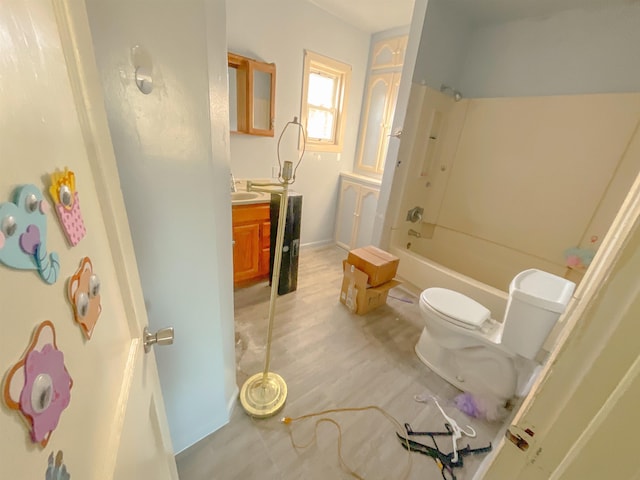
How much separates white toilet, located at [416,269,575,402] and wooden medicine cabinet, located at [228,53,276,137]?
6.53 ft

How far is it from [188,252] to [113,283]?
1.31 feet

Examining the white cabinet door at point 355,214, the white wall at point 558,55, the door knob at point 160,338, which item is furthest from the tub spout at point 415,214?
the door knob at point 160,338

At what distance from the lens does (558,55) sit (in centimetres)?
201

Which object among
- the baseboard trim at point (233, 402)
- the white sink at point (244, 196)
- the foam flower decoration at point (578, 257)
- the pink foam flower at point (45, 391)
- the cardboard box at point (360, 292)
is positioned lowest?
the baseboard trim at point (233, 402)

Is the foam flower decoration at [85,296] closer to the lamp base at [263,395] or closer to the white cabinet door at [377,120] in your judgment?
the lamp base at [263,395]

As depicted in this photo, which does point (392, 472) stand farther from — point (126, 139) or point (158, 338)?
point (126, 139)

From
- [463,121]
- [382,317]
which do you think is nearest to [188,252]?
[382,317]

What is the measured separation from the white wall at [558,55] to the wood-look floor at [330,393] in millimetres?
2104

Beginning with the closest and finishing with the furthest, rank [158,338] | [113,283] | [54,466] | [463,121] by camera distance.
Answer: [54,466], [113,283], [158,338], [463,121]

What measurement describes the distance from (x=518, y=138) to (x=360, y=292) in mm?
1901

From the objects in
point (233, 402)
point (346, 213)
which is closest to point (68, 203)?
point (233, 402)

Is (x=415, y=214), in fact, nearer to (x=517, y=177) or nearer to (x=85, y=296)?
(x=517, y=177)

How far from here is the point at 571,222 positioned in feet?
6.86

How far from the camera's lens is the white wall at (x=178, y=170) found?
2.03 feet
